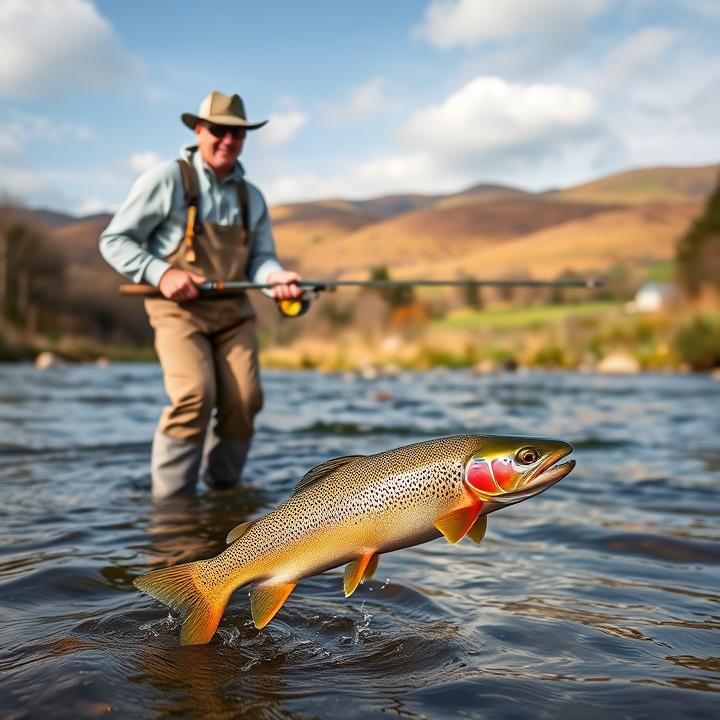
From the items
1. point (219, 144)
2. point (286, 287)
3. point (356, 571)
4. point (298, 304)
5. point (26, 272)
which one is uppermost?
point (26, 272)

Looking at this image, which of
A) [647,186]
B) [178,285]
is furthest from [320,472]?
[647,186]

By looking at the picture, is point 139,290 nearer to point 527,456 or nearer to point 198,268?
point 198,268

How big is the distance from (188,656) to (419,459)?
1037mm

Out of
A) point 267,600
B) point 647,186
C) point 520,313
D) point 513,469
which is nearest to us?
point 513,469

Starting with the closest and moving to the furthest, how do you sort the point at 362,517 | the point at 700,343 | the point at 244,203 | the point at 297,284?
1. the point at 362,517
2. the point at 297,284
3. the point at 244,203
4. the point at 700,343

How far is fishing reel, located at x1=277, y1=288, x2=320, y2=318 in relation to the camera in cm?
552

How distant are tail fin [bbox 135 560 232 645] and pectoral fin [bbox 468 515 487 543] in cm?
84

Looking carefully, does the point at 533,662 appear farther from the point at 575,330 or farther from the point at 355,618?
the point at 575,330

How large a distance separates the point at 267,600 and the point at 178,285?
282cm

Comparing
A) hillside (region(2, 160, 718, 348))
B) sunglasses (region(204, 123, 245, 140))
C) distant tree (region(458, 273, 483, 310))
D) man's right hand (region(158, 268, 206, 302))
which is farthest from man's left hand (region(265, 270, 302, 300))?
distant tree (region(458, 273, 483, 310))

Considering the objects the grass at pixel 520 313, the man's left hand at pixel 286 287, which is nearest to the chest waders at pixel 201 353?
the man's left hand at pixel 286 287

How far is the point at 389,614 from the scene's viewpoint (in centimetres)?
345

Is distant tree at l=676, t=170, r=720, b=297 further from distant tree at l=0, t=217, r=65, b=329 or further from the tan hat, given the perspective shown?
the tan hat

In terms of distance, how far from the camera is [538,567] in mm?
4328
